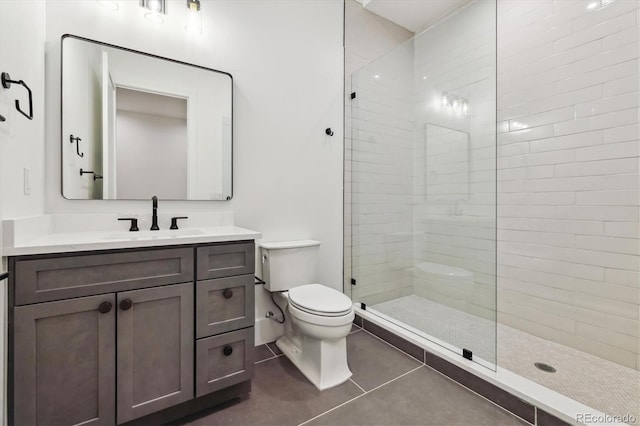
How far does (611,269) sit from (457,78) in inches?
65.6

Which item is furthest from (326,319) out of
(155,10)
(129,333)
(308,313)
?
(155,10)

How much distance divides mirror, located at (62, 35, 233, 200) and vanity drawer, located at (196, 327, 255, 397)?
89 cm

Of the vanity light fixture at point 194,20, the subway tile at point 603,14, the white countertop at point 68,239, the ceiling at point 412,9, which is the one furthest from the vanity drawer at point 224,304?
the subway tile at point 603,14

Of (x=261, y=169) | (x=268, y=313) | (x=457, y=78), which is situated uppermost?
(x=457, y=78)

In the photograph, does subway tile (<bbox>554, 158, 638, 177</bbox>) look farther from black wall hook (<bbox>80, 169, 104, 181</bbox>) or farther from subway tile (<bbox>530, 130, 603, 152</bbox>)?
black wall hook (<bbox>80, 169, 104, 181</bbox>)

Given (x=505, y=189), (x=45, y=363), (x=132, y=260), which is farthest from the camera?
(x=505, y=189)

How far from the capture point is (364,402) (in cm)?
151

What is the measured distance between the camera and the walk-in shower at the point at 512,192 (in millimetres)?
1794

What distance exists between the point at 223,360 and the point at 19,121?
1379mm

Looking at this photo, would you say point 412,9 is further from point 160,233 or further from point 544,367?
point 544,367

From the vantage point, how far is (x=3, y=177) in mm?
1072

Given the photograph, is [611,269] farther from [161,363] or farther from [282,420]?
[161,363]

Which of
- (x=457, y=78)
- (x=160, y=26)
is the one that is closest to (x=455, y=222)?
(x=457, y=78)

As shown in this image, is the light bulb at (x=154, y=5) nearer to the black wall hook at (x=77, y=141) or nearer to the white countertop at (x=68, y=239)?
the black wall hook at (x=77, y=141)
